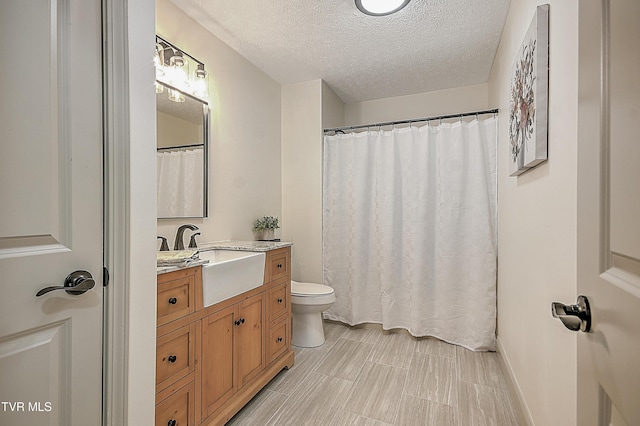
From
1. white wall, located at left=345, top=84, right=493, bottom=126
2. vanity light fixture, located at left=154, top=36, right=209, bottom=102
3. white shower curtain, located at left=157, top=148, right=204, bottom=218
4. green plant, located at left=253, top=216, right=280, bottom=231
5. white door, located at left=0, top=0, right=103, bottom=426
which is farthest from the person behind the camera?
white wall, located at left=345, top=84, right=493, bottom=126

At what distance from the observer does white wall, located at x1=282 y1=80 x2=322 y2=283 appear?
311 cm

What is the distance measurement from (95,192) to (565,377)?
1688mm

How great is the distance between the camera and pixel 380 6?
6.41ft

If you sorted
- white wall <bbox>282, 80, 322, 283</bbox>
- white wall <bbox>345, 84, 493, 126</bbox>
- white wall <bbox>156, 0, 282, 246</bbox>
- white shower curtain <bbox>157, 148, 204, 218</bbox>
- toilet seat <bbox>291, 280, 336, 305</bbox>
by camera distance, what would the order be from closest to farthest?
1. white shower curtain <bbox>157, 148, 204, 218</bbox>
2. white wall <bbox>156, 0, 282, 246</bbox>
3. toilet seat <bbox>291, 280, 336, 305</bbox>
4. white wall <bbox>282, 80, 322, 283</bbox>
5. white wall <bbox>345, 84, 493, 126</bbox>

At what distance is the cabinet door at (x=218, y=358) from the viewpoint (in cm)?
149

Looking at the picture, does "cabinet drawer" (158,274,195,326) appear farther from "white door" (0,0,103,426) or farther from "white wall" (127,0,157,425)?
"white door" (0,0,103,426)

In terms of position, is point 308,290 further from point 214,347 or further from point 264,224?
point 214,347

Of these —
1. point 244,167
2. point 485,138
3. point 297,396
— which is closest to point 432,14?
point 485,138

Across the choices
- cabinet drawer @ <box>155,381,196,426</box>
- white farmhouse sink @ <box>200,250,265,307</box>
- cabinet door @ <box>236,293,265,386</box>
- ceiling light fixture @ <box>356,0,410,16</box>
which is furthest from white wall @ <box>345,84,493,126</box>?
cabinet drawer @ <box>155,381,196,426</box>

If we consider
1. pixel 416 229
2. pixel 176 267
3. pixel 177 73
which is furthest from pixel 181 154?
pixel 416 229

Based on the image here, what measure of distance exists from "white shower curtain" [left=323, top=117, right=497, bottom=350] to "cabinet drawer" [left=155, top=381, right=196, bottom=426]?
1.84 metres

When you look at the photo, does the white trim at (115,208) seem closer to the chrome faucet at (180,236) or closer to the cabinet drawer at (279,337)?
the chrome faucet at (180,236)

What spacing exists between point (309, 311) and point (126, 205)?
1767 millimetres

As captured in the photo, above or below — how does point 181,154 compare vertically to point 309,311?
above
